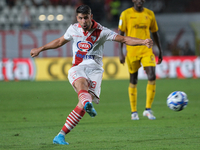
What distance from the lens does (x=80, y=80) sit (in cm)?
450

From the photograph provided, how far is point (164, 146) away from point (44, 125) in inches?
100

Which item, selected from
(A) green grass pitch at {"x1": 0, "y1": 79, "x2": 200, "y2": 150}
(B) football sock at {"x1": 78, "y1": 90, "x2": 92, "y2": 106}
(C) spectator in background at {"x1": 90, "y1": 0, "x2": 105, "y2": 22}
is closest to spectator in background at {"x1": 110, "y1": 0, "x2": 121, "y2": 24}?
(C) spectator in background at {"x1": 90, "y1": 0, "x2": 105, "y2": 22}

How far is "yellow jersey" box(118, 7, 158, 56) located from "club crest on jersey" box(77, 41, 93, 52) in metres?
2.25

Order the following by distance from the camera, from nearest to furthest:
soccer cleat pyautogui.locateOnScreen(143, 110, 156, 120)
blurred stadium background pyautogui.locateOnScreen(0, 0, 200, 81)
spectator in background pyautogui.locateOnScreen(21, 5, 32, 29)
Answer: soccer cleat pyautogui.locateOnScreen(143, 110, 156, 120), blurred stadium background pyautogui.locateOnScreen(0, 0, 200, 81), spectator in background pyautogui.locateOnScreen(21, 5, 32, 29)

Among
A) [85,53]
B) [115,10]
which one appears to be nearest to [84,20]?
[85,53]

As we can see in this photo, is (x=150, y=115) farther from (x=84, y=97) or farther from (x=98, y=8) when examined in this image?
(x=98, y=8)

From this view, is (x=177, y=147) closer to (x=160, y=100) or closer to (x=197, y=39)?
(x=160, y=100)

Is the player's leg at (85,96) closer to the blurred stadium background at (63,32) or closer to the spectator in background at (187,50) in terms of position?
the blurred stadium background at (63,32)

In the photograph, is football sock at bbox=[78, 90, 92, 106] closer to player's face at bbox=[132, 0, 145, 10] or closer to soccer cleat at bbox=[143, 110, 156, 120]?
soccer cleat at bbox=[143, 110, 156, 120]

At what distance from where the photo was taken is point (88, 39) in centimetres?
475

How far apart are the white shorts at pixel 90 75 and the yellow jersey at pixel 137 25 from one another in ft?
7.28

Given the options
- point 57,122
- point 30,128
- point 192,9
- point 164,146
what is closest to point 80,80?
point 164,146

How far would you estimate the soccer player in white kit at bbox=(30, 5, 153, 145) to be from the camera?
451 centimetres

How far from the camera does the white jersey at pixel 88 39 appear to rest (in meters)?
4.74
